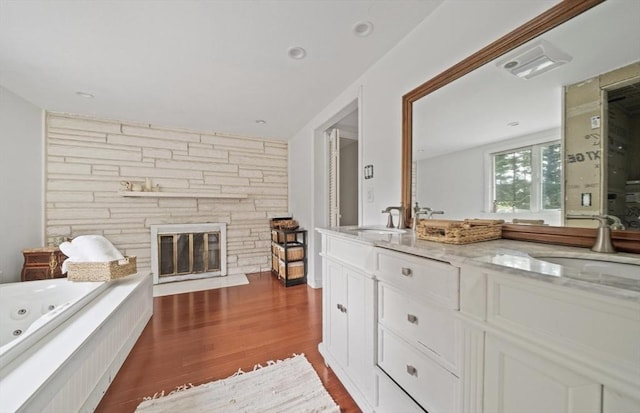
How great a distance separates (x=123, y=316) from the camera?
179 cm

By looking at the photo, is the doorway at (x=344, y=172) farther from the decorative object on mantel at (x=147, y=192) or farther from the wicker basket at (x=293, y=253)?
the decorative object on mantel at (x=147, y=192)

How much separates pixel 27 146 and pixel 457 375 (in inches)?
182

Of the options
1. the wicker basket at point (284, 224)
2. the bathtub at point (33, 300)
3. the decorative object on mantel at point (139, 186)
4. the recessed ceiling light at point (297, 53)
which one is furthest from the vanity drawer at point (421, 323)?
the decorative object on mantel at point (139, 186)

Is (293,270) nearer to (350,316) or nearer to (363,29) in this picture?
(350,316)

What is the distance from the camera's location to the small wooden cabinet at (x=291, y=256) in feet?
11.3

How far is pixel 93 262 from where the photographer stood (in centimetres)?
203

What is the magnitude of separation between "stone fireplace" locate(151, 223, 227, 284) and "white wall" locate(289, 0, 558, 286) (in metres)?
2.63

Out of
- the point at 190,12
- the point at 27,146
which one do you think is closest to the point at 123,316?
the point at 190,12

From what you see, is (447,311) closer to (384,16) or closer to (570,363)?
(570,363)

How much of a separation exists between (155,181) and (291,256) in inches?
94.5

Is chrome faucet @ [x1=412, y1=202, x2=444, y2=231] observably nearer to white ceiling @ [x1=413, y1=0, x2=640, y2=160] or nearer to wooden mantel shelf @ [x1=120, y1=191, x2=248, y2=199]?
white ceiling @ [x1=413, y1=0, x2=640, y2=160]

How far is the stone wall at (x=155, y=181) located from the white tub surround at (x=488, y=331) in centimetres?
311

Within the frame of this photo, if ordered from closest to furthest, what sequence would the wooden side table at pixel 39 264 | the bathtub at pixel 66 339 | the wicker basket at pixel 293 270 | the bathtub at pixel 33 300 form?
the bathtub at pixel 66 339 < the bathtub at pixel 33 300 < the wooden side table at pixel 39 264 < the wicker basket at pixel 293 270

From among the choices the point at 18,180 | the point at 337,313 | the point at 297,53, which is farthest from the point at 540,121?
the point at 18,180
